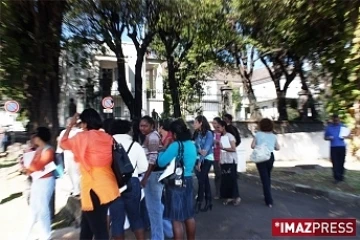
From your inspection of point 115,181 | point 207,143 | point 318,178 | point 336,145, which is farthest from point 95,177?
point 318,178

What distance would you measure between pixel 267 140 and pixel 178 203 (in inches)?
128

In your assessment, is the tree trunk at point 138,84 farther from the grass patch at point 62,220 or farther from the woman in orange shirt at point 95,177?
the woman in orange shirt at point 95,177

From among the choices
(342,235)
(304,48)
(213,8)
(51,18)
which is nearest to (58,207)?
(51,18)

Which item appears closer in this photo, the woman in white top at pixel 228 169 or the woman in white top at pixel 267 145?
the woman in white top at pixel 267 145

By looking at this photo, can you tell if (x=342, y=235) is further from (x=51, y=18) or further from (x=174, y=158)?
(x=51, y=18)

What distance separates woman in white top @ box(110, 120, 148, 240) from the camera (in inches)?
174

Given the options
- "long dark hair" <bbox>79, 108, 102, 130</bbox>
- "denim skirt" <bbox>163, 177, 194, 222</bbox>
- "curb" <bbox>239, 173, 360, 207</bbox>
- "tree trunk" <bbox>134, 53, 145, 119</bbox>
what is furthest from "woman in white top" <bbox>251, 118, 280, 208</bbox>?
"tree trunk" <bbox>134, 53, 145, 119</bbox>

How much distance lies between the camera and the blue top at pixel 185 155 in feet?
15.6

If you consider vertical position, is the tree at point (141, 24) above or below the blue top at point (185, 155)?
above

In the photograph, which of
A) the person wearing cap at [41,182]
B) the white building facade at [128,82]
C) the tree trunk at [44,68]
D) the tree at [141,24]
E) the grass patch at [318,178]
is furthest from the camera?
the white building facade at [128,82]

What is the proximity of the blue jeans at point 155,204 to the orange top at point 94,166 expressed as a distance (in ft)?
3.41

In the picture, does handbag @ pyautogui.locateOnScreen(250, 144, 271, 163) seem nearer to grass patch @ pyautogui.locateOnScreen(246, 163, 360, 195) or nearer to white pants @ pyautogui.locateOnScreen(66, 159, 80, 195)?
grass patch @ pyautogui.locateOnScreen(246, 163, 360, 195)

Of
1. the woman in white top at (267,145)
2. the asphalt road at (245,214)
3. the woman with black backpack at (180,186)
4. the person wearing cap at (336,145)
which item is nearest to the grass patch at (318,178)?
the person wearing cap at (336,145)

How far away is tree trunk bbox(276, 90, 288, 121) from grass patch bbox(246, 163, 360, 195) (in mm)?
7127
